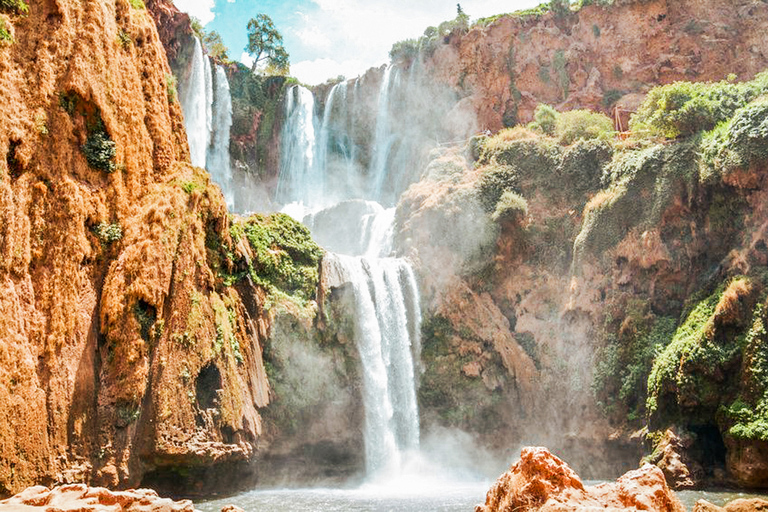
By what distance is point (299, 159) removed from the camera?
142ft

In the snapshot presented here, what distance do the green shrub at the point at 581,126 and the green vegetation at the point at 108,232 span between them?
21008 mm

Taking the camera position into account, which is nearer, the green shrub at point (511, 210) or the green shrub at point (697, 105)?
the green shrub at point (697, 105)

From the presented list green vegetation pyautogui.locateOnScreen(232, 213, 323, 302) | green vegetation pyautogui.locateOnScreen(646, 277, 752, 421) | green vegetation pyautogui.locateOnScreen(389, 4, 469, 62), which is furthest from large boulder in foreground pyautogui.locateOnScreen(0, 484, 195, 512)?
green vegetation pyautogui.locateOnScreen(389, 4, 469, 62)

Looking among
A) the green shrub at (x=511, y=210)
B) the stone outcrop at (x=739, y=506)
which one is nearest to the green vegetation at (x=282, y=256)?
the green shrub at (x=511, y=210)

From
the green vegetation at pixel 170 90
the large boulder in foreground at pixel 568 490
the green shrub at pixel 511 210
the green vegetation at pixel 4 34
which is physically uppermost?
the green vegetation at pixel 170 90

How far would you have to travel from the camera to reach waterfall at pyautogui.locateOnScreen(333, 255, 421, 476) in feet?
76.1

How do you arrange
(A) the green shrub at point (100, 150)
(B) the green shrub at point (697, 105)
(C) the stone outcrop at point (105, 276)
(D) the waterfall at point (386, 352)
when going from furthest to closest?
(D) the waterfall at point (386, 352) < (B) the green shrub at point (697, 105) < (A) the green shrub at point (100, 150) < (C) the stone outcrop at point (105, 276)

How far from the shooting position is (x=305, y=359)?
22531mm

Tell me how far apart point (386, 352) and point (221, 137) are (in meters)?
23.4

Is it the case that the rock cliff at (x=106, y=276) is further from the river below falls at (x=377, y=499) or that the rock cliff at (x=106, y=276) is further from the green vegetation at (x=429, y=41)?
the green vegetation at (x=429, y=41)

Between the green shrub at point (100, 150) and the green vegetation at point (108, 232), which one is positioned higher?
the green shrub at point (100, 150)

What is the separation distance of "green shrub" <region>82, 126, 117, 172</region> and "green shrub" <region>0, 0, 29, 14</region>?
10.8 feet

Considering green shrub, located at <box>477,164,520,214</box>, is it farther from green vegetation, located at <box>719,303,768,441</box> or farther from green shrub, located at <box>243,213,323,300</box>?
green vegetation, located at <box>719,303,768,441</box>

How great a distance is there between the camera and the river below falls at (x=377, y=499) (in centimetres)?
1575
